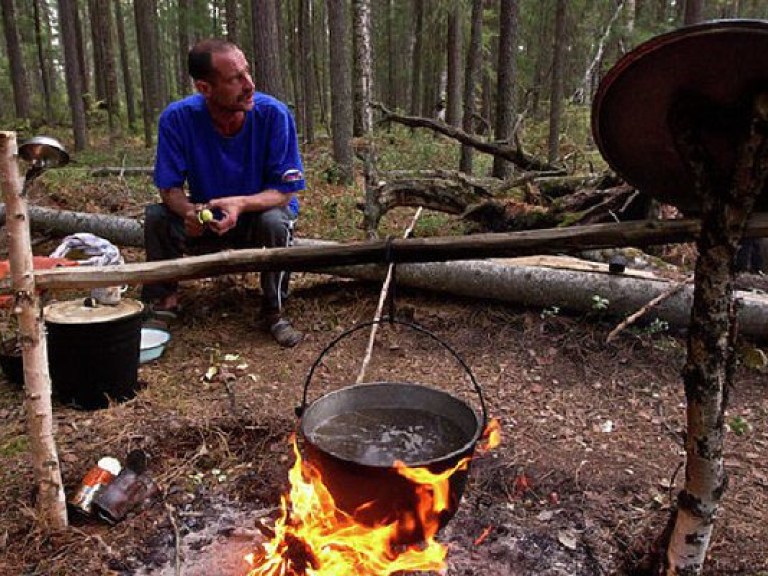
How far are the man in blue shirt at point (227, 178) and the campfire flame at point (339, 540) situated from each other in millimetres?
2193

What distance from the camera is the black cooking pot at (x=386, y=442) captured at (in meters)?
2.04

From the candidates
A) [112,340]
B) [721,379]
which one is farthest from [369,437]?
[112,340]

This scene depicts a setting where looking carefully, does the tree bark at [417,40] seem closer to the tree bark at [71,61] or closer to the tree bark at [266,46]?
the tree bark at [71,61]

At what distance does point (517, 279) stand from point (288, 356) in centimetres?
190

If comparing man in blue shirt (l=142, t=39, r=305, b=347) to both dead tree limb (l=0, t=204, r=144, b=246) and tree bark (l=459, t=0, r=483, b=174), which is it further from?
tree bark (l=459, t=0, r=483, b=174)

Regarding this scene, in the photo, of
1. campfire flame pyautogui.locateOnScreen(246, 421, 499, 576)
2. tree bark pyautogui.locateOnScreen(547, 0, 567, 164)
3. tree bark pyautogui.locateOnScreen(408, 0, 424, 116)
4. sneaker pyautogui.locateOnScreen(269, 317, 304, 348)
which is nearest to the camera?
campfire flame pyautogui.locateOnScreen(246, 421, 499, 576)

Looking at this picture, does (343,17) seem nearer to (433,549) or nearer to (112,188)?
(112,188)

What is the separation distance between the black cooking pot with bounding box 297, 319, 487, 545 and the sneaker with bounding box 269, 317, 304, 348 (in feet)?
6.96

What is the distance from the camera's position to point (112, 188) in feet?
29.3

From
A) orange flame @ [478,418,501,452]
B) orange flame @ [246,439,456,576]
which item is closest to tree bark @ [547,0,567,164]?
orange flame @ [478,418,501,452]

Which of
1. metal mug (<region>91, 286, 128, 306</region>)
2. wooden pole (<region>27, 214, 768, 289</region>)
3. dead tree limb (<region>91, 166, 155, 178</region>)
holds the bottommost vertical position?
dead tree limb (<region>91, 166, 155, 178</region>)

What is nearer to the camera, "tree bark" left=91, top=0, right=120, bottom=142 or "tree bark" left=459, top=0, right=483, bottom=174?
"tree bark" left=459, top=0, right=483, bottom=174

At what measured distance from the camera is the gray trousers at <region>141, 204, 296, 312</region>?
4.53m

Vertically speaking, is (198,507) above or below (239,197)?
below
